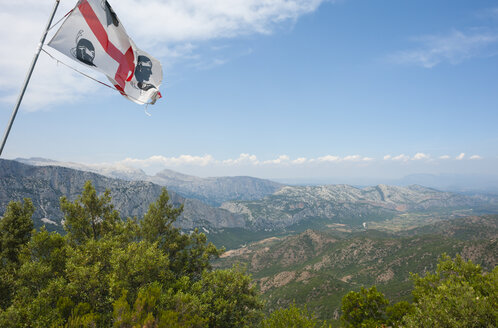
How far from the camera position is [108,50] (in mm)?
18609

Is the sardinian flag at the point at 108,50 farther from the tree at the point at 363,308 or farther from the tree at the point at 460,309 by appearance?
the tree at the point at 363,308

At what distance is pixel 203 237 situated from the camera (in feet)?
131

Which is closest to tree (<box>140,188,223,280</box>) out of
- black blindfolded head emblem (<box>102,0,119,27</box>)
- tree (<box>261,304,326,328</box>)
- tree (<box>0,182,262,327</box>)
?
tree (<box>0,182,262,327</box>)

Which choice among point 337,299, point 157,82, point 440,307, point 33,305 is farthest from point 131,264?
point 337,299

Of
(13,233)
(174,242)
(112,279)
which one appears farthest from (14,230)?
(174,242)

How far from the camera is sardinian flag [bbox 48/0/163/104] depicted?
1655cm

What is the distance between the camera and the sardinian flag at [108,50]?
651 inches

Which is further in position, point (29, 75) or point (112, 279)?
point (112, 279)

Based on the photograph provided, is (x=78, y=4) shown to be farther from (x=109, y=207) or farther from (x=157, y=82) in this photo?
(x=109, y=207)

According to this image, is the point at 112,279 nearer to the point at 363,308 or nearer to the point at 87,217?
the point at 87,217

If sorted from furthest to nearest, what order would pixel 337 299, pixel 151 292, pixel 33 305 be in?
1. pixel 337 299
2. pixel 151 292
3. pixel 33 305

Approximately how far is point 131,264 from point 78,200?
61.0 feet

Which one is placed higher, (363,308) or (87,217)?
(87,217)

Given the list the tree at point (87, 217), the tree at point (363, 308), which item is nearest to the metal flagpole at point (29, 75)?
the tree at point (87, 217)
